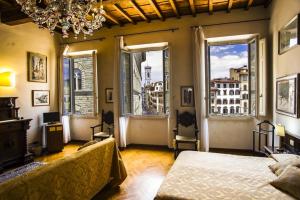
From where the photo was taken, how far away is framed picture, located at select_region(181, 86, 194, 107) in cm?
498

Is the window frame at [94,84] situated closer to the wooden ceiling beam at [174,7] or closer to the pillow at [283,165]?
the wooden ceiling beam at [174,7]

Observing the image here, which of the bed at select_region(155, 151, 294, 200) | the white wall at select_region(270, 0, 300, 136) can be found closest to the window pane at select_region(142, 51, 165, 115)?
the white wall at select_region(270, 0, 300, 136)

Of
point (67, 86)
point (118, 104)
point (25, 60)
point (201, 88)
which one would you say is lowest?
point (118, 104)

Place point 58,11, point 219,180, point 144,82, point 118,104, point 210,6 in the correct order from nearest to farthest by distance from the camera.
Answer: point 219,180 → point 58,11 → point 210,6 → point 118,104 → point 144,82

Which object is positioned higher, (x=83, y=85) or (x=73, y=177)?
(x=83, y=85)

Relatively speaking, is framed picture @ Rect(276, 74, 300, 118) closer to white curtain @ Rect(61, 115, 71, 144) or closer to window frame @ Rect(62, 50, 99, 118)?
window frame @ Rect(62, 50, 99, 118)

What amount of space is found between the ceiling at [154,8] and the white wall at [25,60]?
383mm

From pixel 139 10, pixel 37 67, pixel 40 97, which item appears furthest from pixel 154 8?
pixel 40 97

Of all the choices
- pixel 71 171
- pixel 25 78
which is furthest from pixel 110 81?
pixel 71 171

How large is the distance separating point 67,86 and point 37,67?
1073 millimetres

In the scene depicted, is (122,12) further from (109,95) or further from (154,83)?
(109,95)

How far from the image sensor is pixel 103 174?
2854 millimetres

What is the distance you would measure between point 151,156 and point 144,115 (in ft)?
4.15

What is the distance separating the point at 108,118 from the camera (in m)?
5.62
